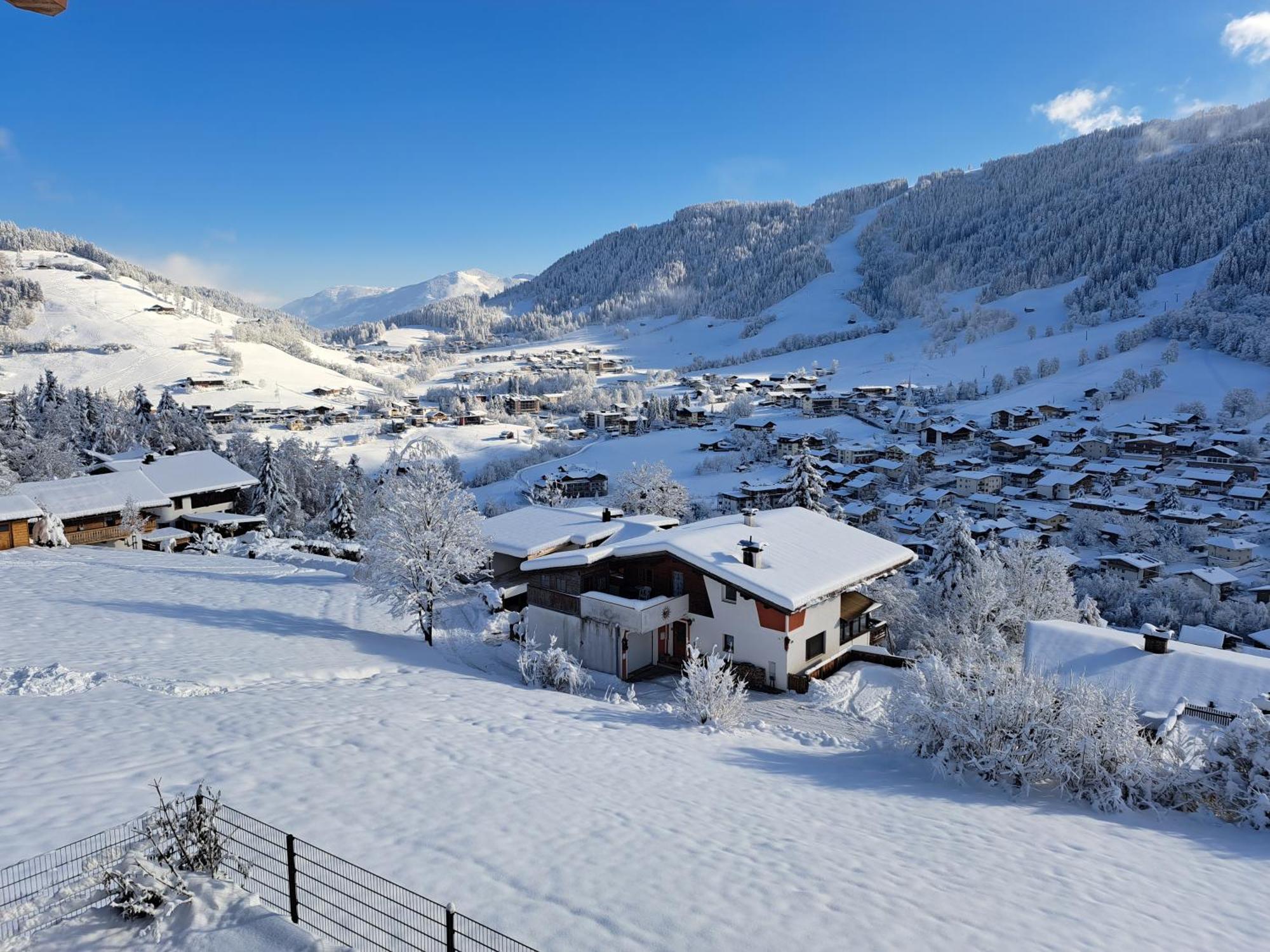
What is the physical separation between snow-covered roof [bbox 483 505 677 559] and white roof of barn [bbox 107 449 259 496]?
2408 cm

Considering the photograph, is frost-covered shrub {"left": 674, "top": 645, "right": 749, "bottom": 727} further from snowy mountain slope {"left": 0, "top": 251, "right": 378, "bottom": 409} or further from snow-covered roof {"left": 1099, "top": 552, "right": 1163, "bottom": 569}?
snowy mountain slope {"left": 0, "top": 251, "right": 378, "bottom": 409}

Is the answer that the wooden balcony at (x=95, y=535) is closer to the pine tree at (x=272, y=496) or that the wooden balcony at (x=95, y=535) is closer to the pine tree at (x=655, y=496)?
the pine tree at (x=272, y=496)

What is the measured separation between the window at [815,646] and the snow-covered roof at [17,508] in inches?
1274

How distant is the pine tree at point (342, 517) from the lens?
44375 millimetres

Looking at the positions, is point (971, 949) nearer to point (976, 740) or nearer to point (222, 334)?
point (976, 740)

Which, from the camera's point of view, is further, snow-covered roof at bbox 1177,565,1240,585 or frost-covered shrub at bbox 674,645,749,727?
snow-covered roof at bbox 1177,565,1240,585

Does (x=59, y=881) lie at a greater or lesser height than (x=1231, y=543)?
greater

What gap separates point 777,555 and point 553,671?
8073 mm

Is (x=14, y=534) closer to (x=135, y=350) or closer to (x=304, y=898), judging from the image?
(x=304, y=898)

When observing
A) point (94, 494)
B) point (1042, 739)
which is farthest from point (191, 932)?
point (94, 494)

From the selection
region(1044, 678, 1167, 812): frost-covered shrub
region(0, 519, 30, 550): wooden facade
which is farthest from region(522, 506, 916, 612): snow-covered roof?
region(0, 519, 30, 550): wooden facade

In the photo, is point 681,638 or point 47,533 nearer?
point 681,638

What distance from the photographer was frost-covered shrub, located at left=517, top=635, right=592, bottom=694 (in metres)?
18.6

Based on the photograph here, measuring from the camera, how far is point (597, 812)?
929 centimetres
